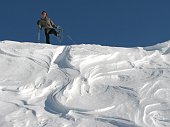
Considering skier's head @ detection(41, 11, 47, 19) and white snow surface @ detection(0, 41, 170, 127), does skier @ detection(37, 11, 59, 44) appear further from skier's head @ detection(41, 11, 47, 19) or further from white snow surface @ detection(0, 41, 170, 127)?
white snow surface @ detection(0, 41, 170, 127)

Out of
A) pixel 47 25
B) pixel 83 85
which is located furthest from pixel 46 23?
pixel 83 85

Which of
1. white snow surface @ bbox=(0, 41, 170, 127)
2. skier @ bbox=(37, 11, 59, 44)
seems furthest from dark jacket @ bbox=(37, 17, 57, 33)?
white snow surface @ bbox=(0, 41, 170, 127)

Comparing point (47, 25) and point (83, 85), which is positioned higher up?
point (47, 25)

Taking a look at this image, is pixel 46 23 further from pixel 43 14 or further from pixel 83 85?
pixel 83 85

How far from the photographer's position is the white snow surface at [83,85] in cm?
941

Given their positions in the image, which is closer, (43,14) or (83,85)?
(83,85)

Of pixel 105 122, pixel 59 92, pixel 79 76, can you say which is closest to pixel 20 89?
pixel 59 92

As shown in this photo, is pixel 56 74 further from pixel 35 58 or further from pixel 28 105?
pixel 28 105

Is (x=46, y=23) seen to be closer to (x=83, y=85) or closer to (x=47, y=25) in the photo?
(x=47, y=25)

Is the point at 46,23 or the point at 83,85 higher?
the point at 46,23

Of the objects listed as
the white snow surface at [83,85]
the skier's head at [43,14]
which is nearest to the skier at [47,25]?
the skier's head at [43,14]

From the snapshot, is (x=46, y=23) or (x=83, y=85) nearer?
(x=83, y=85)

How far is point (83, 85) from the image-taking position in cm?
1140

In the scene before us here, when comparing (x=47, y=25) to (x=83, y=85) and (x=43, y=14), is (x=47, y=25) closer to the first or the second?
(x=43, y=14)
